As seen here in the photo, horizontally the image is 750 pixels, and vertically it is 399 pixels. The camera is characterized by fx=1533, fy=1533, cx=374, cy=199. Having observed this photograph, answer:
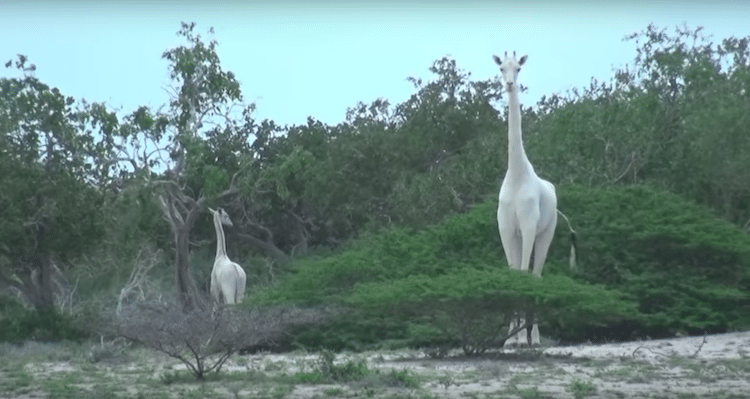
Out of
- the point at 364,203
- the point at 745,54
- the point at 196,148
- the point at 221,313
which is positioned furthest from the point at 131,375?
the point at 745,54

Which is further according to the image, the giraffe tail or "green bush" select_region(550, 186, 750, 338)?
the giraffe tail

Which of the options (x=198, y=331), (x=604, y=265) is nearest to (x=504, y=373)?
(x=198, y=331)

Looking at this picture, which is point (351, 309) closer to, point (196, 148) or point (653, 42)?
point (196, 148)

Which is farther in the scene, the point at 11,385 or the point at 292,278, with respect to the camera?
the point at 292,278

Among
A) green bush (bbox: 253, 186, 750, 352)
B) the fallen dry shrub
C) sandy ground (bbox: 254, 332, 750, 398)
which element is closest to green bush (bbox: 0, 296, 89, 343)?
green bush (bbox: 253, 186, 750, 352)

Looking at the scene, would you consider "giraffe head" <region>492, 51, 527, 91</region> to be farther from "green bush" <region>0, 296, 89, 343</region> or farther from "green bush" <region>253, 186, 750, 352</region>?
"green bush" <region>0, 296, 89, 343</region>

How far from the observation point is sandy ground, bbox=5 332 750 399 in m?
16.0

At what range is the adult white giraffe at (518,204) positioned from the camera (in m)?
22.1

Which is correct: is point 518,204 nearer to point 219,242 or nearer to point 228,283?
point 228,283

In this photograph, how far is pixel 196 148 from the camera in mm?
36469

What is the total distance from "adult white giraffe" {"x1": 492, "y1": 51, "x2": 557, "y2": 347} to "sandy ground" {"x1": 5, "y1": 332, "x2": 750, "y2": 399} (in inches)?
53.8

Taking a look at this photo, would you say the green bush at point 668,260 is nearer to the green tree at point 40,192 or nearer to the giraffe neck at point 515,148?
the giraffe neck at point 515,148

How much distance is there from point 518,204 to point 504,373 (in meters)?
4.57

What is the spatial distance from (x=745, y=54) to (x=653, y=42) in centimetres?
763
